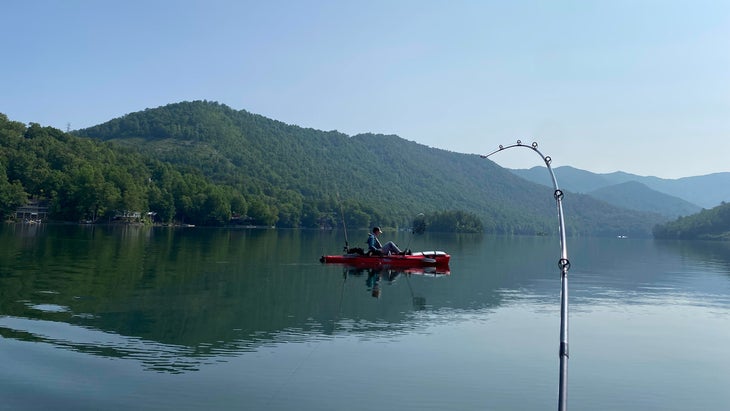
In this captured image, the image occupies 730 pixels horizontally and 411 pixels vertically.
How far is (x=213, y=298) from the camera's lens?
25625mm

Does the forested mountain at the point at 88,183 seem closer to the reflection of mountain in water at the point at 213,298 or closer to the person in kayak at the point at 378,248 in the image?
the reflection of mountain in water at the point at 213,298

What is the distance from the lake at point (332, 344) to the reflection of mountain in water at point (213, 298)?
110mm

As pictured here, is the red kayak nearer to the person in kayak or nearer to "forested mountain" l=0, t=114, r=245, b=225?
the person in kayak

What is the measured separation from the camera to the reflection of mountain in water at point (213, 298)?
17.3 meters

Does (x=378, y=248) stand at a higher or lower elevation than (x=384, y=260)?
higher

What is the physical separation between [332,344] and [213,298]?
9275 mm

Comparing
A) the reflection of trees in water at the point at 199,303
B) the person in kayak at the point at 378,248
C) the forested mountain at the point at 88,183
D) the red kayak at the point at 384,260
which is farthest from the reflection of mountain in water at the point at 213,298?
the forested mountain at the point at 88,183

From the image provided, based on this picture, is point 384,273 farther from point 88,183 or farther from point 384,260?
point 88,183

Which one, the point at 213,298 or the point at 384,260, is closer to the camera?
the point at 213,298

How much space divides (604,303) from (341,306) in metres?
13.9

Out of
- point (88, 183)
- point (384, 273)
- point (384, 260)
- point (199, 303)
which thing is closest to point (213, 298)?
point (199, 303)

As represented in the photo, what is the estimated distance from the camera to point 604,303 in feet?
101

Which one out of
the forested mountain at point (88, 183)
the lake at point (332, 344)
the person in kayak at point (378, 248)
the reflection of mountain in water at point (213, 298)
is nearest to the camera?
the lake at point (332, 344)

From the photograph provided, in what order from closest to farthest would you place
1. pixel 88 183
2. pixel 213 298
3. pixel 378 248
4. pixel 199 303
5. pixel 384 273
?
pixel 199 303, pixel 213 298, pixel 384 273, pixel 378 248, pixel 88 183
